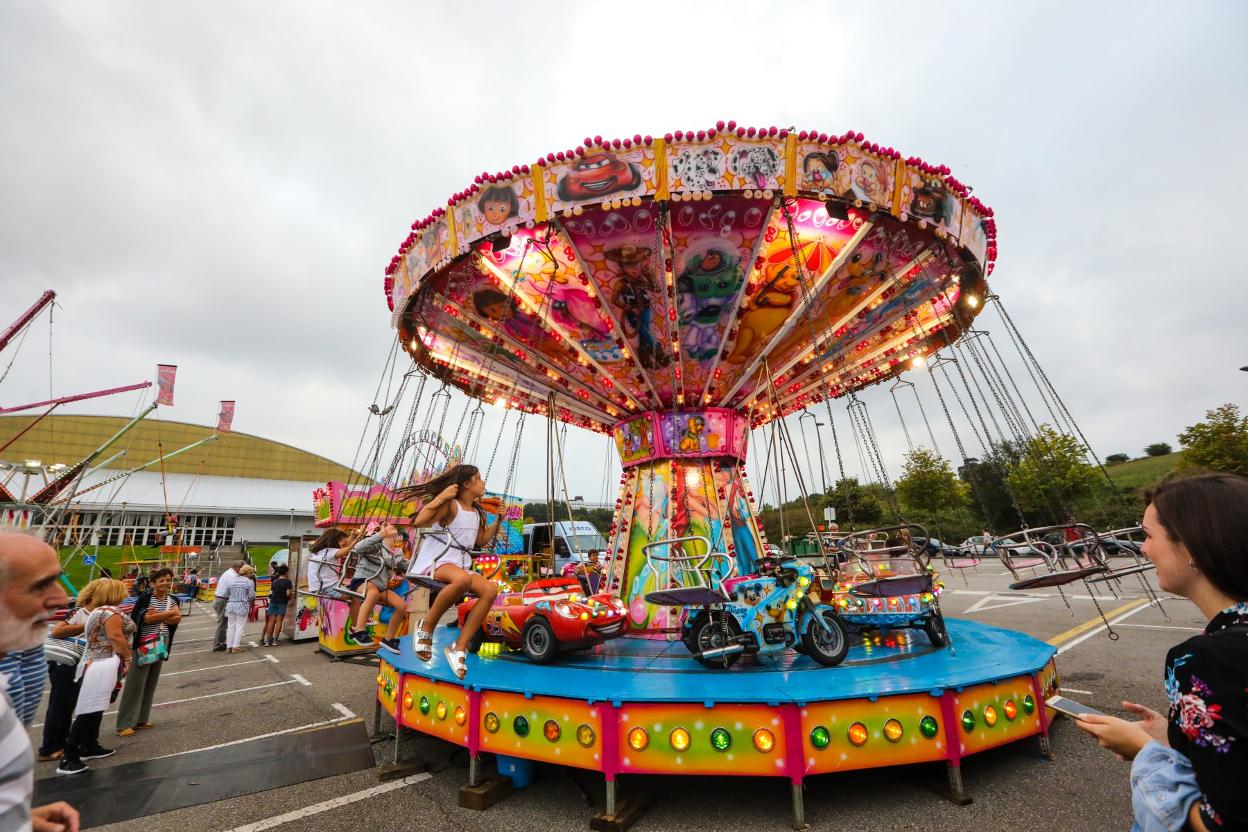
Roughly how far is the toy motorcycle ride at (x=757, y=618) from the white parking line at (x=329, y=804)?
264cm

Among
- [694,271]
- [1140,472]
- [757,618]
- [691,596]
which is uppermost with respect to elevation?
[1140,472]

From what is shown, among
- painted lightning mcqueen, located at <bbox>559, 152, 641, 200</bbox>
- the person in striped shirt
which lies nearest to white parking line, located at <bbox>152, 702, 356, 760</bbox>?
the person in striped shirt

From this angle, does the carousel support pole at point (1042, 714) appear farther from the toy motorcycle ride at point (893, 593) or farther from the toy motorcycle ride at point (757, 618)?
the toy motorcycle ride at point (757, 618)

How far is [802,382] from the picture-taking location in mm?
10281

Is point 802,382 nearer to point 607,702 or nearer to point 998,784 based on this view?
point 998,784

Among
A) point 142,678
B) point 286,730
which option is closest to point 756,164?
point 286,730

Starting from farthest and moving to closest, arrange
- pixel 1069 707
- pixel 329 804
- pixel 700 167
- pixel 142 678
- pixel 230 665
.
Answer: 1. pixel 230 665
2. pixel 142 678
3. pixel 700 167
4. pixel 329 804
5. pixel 1069 707

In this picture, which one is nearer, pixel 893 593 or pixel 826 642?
pixel 826 642

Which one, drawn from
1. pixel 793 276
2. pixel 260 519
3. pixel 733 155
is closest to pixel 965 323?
pixel 793 276

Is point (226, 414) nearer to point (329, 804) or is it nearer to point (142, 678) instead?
point (142, 678)

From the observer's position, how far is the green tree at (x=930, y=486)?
36.6m

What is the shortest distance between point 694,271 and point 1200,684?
6385 millimetres

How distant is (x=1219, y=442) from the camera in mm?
22938

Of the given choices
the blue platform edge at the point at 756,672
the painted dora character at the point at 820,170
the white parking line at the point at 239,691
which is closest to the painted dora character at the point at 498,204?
the painted dora character at the point at 820,170
